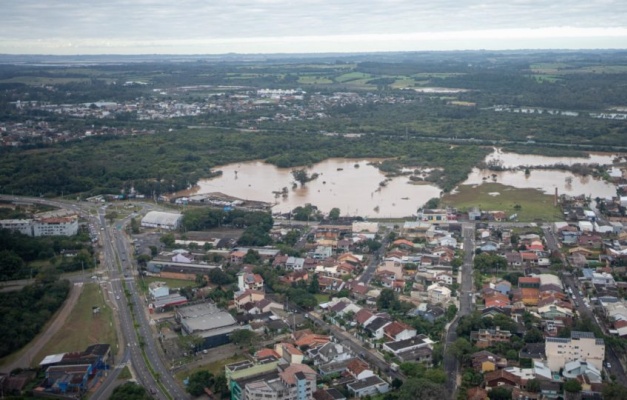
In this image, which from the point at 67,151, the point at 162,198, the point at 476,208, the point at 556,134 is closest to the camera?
the point at 476,208

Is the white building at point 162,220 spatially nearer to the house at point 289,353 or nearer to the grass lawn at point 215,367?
the grass lawn at point 215,367

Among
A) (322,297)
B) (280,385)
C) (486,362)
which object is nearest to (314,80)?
(322,297)

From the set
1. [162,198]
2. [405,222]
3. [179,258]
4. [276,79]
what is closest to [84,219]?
[162,198]

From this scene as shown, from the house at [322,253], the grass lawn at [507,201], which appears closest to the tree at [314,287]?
the house at [322,253]

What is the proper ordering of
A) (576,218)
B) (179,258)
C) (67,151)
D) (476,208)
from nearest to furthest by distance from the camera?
1. (179,258)
2. (576,218)
3. (476,208)
4. (67,151)

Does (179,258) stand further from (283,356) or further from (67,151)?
(67,151)

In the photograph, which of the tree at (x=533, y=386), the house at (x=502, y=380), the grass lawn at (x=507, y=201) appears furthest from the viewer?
the grass lawn at (x=507, y=201)

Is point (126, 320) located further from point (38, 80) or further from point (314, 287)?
point (38, 80)
